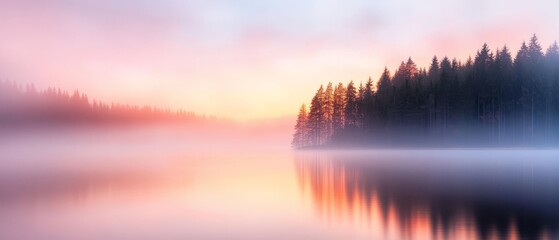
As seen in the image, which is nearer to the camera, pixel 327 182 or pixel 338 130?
pixel 327 182

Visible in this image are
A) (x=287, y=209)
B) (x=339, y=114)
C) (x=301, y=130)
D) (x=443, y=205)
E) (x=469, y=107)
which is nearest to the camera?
(x=443, y=205)

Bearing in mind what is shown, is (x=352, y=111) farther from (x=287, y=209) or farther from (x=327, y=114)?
(x=287, y=209)

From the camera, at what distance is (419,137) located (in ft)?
365

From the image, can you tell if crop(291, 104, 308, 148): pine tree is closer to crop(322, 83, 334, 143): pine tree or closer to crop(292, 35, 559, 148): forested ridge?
crop(322, 83, 334, 143): pine tree

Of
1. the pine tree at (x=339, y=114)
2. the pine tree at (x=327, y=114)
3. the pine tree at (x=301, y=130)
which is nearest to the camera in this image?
the pine tree at (x=339, y=114)

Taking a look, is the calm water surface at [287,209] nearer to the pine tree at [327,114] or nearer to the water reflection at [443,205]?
the water reflection at [443,205]

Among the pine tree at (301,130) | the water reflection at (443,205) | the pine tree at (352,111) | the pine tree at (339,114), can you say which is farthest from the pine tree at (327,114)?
the water reflection at (443,205)

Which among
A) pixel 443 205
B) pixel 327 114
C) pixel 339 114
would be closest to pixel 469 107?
pixel 339 114

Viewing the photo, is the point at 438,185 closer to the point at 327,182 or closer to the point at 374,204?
the point at 327,182

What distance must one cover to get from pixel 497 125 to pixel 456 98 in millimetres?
11134

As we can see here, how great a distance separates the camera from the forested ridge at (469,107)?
97.8m

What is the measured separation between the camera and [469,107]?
105 m

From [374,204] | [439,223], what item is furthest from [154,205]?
[439,223]

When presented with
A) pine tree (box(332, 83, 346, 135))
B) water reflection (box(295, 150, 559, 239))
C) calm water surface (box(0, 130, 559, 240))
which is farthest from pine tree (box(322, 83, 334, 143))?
calm water surface (box(0, 130, 559, 240))
